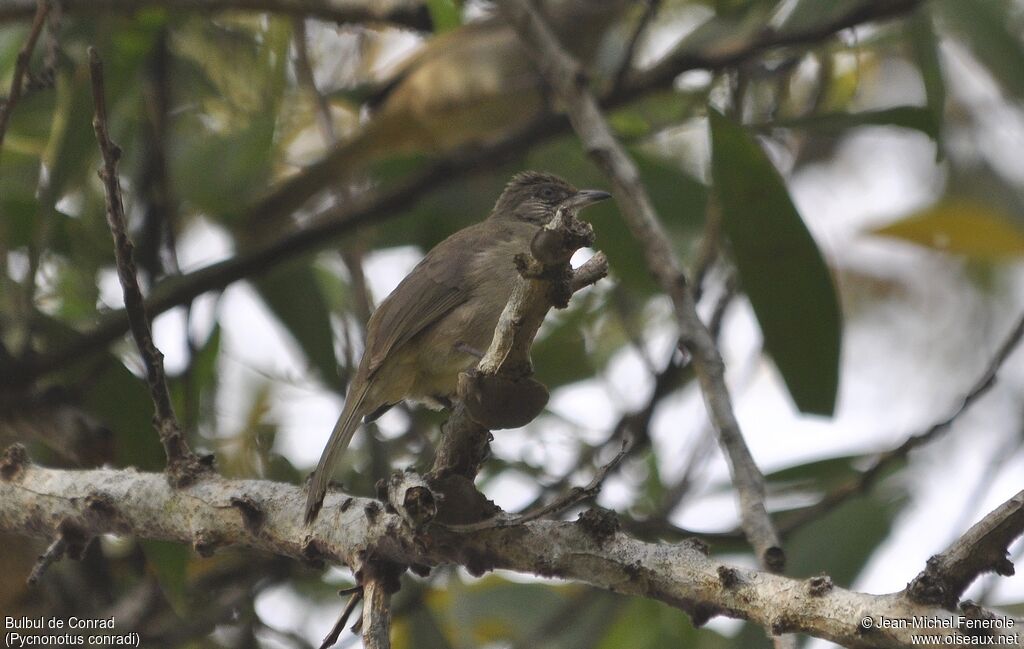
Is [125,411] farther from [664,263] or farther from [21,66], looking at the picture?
[664,263]

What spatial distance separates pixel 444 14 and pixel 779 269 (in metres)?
2.56

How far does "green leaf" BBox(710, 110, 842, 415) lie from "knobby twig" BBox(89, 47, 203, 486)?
2.09m

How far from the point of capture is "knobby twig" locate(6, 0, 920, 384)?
4473 mm

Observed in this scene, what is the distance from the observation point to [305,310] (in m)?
5.72

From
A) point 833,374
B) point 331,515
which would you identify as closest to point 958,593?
point 331,515

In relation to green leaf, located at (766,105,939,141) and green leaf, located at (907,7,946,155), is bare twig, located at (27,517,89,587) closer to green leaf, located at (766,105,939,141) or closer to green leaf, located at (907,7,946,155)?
green leaf, located at (766,105,939,141)

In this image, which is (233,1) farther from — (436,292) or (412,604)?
(412,604)

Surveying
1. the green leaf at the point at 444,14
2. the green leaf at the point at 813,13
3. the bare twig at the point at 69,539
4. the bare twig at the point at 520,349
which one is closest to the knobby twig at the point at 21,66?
the bare twig at the point at 69,539

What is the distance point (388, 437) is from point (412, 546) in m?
3.22

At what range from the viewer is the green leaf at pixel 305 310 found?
5574 millimetres

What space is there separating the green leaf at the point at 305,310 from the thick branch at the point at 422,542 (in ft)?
8.02

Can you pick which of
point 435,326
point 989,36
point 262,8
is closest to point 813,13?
point 989,36

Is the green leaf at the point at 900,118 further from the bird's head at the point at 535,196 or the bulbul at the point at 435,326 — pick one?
the bulbul at the point at 435,326

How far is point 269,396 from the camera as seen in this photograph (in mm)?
5762
